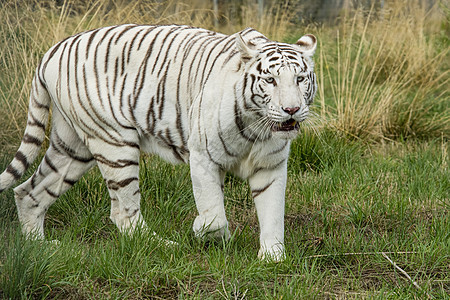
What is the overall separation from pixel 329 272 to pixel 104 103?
1.65m

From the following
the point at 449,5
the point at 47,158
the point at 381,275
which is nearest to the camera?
the point at 381,275

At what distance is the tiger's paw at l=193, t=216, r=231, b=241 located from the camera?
11.1ft

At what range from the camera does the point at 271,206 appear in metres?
3.39

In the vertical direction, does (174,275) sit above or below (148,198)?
above

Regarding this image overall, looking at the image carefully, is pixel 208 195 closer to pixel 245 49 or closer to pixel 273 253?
pixel 273 253

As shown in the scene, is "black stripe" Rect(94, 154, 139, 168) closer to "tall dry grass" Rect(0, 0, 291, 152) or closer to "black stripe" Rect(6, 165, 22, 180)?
"black stripe" Rect(6, 165, 22, 180)

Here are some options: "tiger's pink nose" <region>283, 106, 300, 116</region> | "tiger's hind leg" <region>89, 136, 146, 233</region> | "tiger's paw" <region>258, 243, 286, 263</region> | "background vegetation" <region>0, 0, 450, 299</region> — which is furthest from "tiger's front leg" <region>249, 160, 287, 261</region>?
"tiger's hind leg" <region>89, 136, 146, 233</region>

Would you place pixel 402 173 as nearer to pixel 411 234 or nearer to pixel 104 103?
pixel 411 234

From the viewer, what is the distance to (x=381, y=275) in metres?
3.22

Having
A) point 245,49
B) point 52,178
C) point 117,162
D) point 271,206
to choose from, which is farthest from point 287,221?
point 52,178

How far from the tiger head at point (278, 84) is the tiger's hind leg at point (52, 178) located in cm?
134

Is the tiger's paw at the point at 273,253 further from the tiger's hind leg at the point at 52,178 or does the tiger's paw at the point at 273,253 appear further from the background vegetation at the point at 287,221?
the tiger's hind leg at the point at 52,178

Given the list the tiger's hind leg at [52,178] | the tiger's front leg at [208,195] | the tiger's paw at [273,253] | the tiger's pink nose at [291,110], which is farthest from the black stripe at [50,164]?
the tiger's pink nose at [291,110]

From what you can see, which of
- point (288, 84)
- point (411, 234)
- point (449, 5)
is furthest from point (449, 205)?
point (449, 5)
